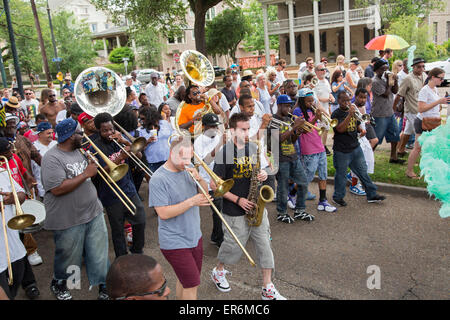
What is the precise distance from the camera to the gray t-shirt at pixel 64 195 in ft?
12.6

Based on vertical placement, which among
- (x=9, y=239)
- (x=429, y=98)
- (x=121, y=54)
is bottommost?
(x=9, y=239)

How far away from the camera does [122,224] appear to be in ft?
15.1

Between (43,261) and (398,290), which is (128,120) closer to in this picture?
(43,261)

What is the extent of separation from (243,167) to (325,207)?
8.96 ft

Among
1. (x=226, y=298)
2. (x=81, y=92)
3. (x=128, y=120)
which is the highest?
(x=81, y=92)

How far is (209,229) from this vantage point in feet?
19.8

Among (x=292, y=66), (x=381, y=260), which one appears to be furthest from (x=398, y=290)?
(x=292, y=66)

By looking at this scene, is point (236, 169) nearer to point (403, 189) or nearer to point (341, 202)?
point (341, 202)

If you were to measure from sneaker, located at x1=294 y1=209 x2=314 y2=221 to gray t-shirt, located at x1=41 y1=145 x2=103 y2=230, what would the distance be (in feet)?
10.4

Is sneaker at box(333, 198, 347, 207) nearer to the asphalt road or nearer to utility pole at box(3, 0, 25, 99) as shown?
the asphalt road

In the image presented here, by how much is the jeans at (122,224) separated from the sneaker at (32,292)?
0.97m

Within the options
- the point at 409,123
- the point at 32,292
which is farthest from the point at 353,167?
the point at 32,292

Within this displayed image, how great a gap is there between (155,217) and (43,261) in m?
1.91

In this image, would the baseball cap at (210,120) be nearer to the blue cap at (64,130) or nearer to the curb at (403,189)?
the blue cap at (64,130)
